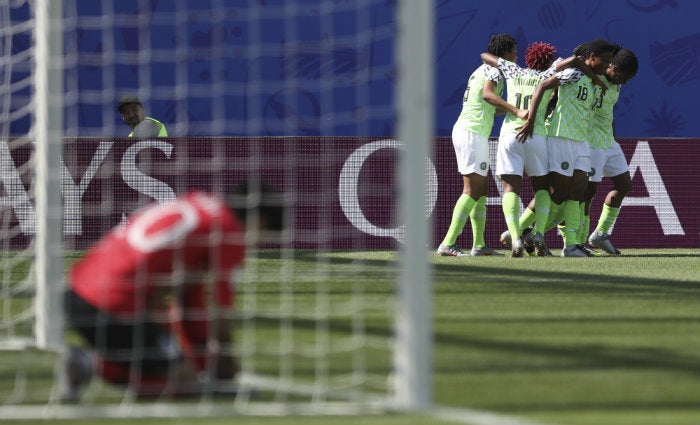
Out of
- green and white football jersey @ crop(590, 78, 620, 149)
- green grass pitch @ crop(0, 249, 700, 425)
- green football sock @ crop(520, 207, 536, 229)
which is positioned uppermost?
green and white football jersey @ crop(590, 78, 620, 149)

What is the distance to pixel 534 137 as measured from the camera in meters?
12.1

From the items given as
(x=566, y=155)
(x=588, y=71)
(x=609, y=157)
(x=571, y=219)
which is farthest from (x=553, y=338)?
(x=609, y=157)

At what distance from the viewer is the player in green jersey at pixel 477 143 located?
11883 mm

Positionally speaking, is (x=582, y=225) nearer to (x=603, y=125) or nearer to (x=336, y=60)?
(x=603, y=125)

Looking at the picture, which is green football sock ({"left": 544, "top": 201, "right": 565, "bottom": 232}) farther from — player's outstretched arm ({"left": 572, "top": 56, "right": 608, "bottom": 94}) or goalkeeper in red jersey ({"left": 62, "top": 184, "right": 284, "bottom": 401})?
goalkeeper in red jersey ({"left": 62, "top": 184, "right": 284, "bottom": 401})

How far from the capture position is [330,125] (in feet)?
49.7

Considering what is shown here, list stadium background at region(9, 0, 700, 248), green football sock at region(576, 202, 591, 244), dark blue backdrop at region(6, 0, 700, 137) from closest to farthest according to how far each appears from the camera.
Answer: green football sock at region(576, 202, 591, 244)
stadium background at region(9, 0, 700, 248)
dark blue backdrop at region(6, 0, 700, 137)

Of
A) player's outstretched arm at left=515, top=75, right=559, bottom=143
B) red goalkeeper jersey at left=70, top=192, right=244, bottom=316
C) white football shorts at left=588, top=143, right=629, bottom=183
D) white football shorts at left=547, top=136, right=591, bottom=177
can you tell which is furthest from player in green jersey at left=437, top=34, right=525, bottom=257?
red goalkeeper jersey at left=70, top=192, right=244, bottom=316

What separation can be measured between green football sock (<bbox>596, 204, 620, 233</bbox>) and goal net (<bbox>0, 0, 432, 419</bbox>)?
2.10m

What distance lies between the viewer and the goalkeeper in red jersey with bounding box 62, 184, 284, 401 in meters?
4.47

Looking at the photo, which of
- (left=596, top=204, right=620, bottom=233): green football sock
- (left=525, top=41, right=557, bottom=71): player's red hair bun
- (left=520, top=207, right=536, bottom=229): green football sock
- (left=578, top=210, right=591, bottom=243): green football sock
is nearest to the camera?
(left=520, top=207, right=536, bottom=229): green football sock

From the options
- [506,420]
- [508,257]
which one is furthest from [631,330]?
[508,257]

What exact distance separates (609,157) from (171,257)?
8.97 metres

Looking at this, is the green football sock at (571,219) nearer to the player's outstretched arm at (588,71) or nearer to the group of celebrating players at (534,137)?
the group of celebrating players at (534,137)
